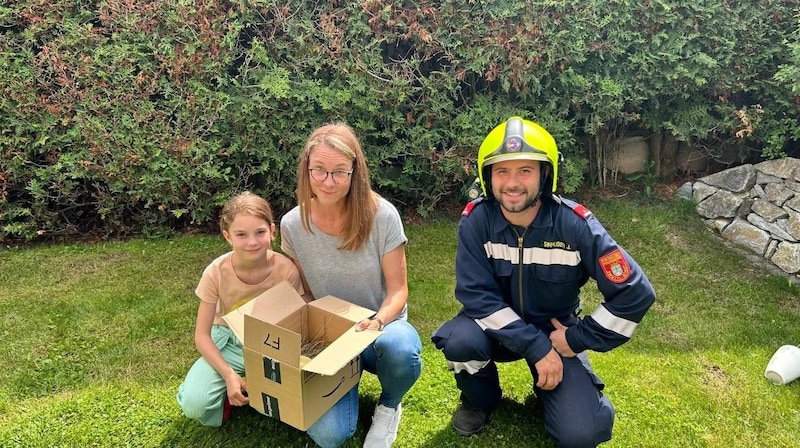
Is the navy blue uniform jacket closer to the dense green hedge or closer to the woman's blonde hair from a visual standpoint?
the woman's blonde hair

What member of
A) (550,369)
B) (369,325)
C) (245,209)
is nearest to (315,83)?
(245,209)

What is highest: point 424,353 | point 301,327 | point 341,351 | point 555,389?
point 341,351

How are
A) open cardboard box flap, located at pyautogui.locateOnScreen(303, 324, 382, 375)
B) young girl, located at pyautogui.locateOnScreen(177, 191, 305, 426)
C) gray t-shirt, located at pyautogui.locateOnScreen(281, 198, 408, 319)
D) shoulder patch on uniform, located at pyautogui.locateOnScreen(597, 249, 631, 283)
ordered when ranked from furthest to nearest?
gray t-shirt, located at pyautogui.locateOnScreen(281, 198, 408, 319) < young girl, located at pyautogui.locateOnScreen(177, 191, 305, 426) < shoulder patch on uniform, located at pyautogui.locateOnScreen(597, 249, 631, 283) < open cardboard box flap, located at pyautogui.locateOnScreen(303, 324, 382, 375)

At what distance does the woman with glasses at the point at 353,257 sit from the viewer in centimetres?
242

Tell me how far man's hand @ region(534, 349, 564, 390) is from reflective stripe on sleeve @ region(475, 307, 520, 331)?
0.20 m

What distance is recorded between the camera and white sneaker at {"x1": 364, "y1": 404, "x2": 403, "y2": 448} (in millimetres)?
2533

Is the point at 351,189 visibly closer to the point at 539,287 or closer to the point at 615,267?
the point at 539,287

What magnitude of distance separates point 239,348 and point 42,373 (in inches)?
52.3

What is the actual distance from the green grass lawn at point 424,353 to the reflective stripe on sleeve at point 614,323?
67 cm

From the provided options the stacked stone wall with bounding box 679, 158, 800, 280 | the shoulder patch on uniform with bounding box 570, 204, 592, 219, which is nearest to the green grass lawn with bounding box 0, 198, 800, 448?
the stacked stone wall with bounding box 679, 158, 800, 280

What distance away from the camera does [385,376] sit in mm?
2469

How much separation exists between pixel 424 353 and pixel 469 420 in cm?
67

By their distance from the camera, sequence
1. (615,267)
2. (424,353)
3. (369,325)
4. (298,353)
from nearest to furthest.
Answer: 1. (298,353)
2. (615,267)
3. (369,325)
4. (424,353)

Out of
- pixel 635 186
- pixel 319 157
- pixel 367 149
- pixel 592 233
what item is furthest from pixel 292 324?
pixel 635 186
